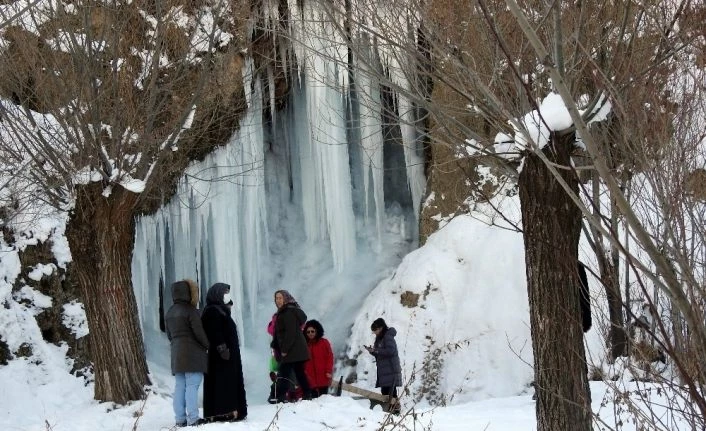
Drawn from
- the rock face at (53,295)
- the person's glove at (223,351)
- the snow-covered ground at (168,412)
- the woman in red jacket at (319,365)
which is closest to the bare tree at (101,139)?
the snow-covered ground at (168,412)

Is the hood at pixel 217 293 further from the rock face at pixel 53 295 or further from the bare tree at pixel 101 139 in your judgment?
the rock face at pixel 53 295

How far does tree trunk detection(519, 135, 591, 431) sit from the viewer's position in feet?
15.4

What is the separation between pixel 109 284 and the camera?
8.20 metres

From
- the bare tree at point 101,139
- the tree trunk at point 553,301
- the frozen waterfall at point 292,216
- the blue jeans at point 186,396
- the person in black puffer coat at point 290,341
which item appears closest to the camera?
the tree trunk at point 553,301

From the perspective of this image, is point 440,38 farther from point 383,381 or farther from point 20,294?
point 20,294

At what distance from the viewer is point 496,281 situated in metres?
11.7

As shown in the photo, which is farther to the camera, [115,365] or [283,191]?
[283,191]

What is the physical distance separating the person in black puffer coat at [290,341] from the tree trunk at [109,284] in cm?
156

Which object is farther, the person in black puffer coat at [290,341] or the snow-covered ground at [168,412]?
the person in black puffer coat at [290,341]

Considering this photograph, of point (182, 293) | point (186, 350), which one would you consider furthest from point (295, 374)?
point (182, 293)

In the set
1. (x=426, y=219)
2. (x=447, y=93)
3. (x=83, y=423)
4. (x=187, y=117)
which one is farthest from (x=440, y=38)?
(x=426, y=219)

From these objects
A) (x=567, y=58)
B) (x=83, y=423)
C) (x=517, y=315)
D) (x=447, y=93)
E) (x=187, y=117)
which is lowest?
(x=83, y=423)

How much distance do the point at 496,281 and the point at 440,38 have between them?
711 cm

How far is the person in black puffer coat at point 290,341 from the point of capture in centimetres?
755
